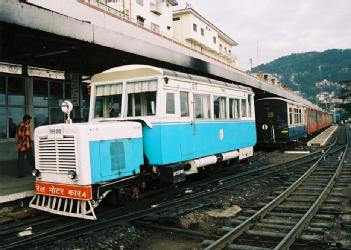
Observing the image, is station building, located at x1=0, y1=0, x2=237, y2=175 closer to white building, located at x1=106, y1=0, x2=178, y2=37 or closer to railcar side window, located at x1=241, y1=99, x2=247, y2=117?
railcar side window, located at x1=241, y1=99, x2=247, y2=117

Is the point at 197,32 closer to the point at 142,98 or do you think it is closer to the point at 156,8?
the point at 156,8

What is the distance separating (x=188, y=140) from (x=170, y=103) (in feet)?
4.27

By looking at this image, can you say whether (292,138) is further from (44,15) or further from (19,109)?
(44,15)

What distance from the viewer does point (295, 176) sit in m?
12.1

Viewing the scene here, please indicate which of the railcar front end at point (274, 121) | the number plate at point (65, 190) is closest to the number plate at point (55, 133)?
the number plate at point (65, 190)

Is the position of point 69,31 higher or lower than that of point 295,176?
higher

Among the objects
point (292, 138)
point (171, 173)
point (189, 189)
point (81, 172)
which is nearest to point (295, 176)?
point (189, 189)

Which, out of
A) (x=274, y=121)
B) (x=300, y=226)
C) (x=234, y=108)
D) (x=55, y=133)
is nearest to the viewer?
(x=300, y=226)

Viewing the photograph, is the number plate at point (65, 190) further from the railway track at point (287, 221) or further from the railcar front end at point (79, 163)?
the railway track at point (287, 221)

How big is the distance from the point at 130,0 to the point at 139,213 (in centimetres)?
3224

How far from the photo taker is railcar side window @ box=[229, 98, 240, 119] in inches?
504

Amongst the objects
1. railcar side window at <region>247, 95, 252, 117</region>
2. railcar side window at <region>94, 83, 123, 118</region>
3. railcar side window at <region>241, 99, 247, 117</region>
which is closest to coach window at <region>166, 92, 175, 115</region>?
railcar side window at <region>94, 83, 123, 118</region>

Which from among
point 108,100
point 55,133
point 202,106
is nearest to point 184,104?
point 202,106

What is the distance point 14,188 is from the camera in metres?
9.66
